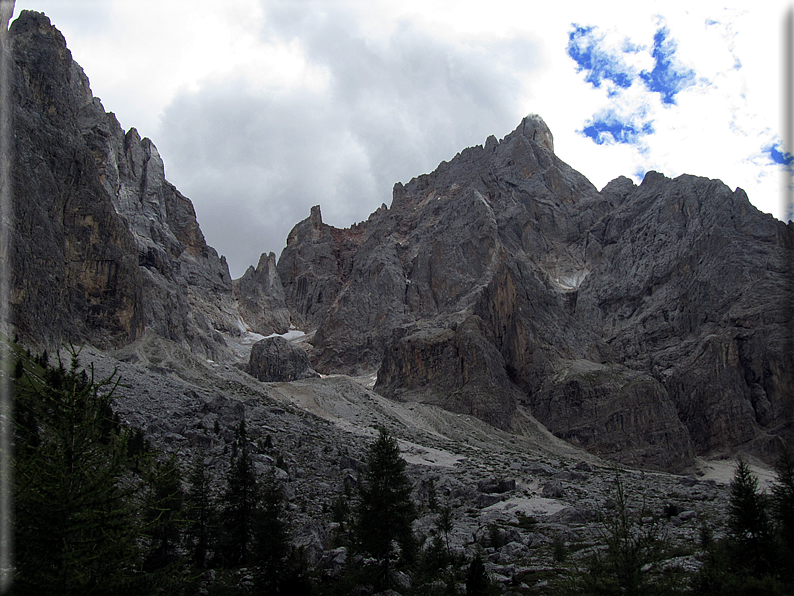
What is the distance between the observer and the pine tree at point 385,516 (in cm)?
2295

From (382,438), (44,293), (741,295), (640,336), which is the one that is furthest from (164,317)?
(741,295)

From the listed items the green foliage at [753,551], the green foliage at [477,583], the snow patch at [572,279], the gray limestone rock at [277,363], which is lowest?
the green foliage at [477,583]

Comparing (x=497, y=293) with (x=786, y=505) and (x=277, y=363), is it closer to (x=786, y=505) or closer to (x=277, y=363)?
(x=277, y=363)

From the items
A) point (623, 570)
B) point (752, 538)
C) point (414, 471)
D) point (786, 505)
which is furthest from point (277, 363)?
point (623, 570)

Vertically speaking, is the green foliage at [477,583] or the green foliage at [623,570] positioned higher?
the green foliage at [623,570]

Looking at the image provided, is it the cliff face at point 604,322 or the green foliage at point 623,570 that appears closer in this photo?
the green foliage at point 623,570

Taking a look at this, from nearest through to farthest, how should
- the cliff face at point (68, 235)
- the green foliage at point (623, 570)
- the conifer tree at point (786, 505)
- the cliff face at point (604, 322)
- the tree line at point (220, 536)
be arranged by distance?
the tree line at point (220, 536)
the green foliage at point (623, 570)
the conifer tree at point (786, 505)
the cliff face at point (68, 235)
the cliff face at point (604, 322)

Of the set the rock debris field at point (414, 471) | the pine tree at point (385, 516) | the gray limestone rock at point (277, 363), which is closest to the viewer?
the pine tree at point (385, 516)

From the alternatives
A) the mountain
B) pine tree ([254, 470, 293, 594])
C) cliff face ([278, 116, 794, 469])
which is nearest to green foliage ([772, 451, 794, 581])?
pine tree ([254, 470, 293, 594])

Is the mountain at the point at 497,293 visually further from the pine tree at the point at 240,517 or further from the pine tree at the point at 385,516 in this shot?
the pine tree at the point at 385,516

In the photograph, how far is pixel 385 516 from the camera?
77.9 ft

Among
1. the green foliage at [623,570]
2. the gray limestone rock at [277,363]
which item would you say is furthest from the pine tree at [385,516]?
the gray limestone rock at [277,363]

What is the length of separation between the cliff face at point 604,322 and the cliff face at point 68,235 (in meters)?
53.4

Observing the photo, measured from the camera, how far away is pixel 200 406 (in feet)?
184
